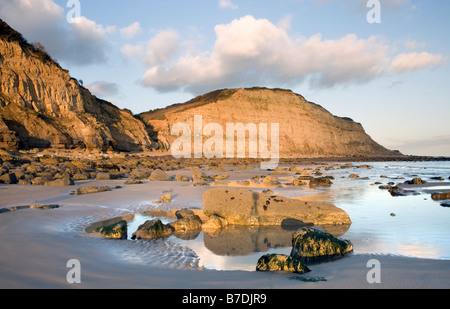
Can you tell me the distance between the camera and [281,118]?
62219mm

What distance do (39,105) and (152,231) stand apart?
97.7ft

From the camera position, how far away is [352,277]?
296cm

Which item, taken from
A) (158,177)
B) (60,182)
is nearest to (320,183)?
(158,177)

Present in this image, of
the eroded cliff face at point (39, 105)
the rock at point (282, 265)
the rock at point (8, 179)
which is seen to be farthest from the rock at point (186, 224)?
the eroded cliff face at point (39, 105)

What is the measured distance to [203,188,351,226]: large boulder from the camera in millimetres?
6160

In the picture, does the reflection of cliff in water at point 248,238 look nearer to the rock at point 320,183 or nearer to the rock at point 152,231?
the rock at point 152,231

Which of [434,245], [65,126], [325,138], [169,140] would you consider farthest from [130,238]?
[325,138]

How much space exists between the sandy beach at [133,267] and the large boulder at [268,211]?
189 centimetres

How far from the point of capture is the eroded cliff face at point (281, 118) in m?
58.3

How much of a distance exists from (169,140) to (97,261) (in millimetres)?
49472

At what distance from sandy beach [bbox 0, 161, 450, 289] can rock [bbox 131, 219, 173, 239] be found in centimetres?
24

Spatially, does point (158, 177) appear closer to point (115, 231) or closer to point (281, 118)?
point (115, 231)
